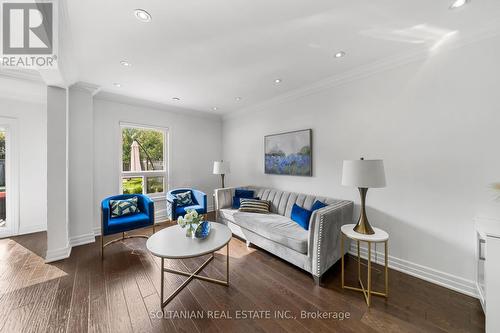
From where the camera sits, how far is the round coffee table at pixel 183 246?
1.77 m

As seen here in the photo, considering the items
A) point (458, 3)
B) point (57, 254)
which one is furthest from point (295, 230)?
point (57, 254)

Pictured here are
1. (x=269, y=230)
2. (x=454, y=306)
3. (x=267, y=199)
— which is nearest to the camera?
(x=454, y=306)

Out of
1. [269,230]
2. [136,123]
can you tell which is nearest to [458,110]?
[269,230]

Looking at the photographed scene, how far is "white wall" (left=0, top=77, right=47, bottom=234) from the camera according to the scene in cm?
342

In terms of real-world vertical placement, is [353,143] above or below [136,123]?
below

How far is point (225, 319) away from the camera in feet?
5.41

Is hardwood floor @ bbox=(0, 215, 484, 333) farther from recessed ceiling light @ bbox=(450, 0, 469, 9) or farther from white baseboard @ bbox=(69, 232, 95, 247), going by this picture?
recessed ceiling light @ bbox=(450, 0, 469, 9)

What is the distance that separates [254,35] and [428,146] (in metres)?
2.23

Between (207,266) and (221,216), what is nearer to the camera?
(207,266)

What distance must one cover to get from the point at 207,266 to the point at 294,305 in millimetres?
1153

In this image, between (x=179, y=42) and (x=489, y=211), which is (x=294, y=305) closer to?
(x=489, y=211)

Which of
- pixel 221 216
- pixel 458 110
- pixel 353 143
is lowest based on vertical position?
pixel 221 216

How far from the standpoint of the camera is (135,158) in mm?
4043

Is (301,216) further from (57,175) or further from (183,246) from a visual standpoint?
(57,175)
